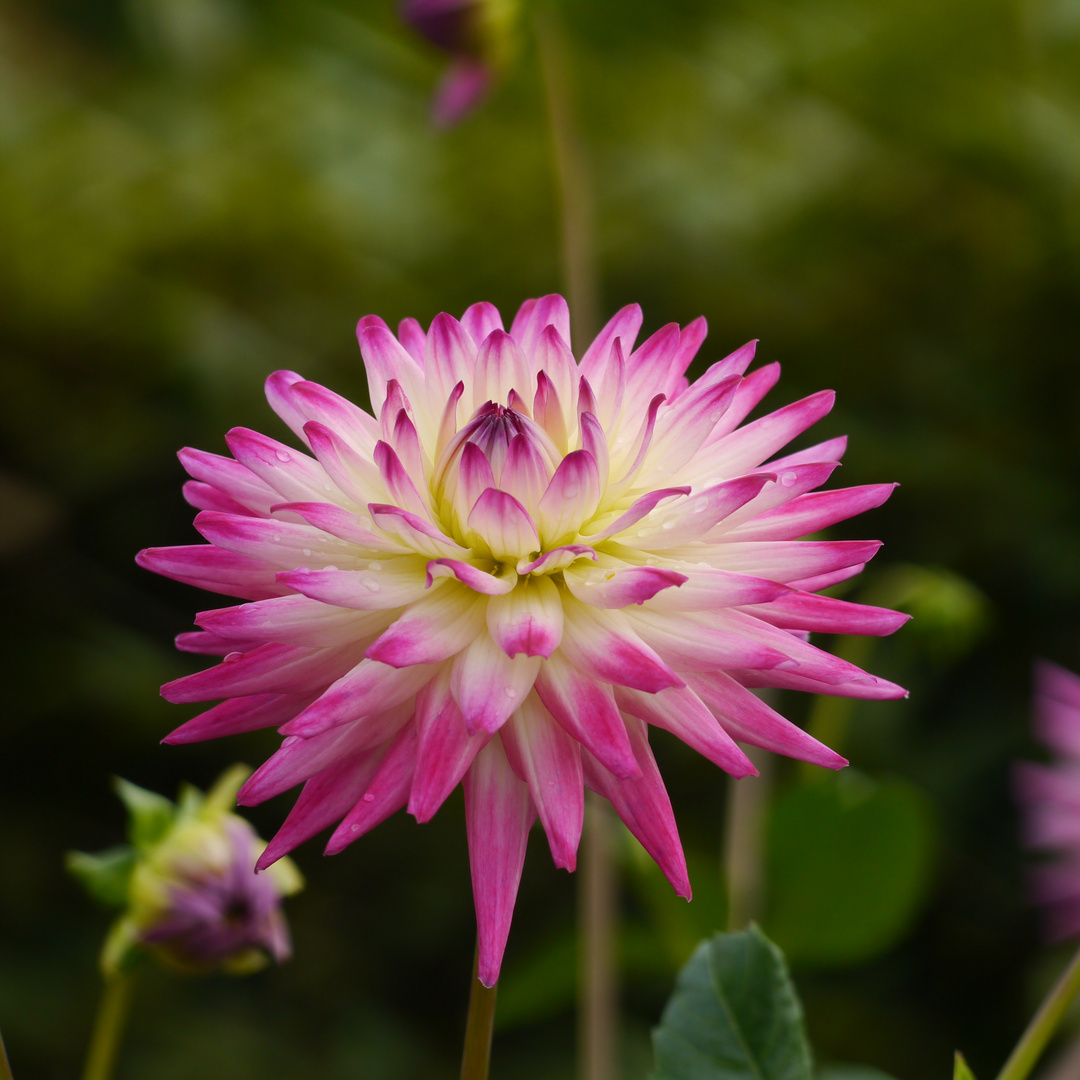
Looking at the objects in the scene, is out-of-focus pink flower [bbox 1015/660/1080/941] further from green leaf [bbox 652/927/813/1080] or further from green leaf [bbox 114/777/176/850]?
green leaf [bbox 114/777/176/850]

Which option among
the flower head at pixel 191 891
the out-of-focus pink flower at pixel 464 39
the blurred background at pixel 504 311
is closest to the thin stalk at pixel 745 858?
the blurred background at pixel 504 311

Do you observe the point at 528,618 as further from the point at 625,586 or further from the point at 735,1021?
the point at 735,1021

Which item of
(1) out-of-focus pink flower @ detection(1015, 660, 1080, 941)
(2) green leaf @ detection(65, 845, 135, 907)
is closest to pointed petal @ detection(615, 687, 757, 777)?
(2) green leaf @ detection(65, 845, 135, 907)

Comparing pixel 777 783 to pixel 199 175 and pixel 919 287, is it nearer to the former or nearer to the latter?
pixel 919 287

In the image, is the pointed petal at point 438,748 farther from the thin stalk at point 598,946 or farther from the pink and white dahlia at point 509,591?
the thin stalk at point 598,946

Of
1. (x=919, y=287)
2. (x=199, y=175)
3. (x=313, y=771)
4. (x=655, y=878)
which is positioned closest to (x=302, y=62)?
(x=199, y=175)
